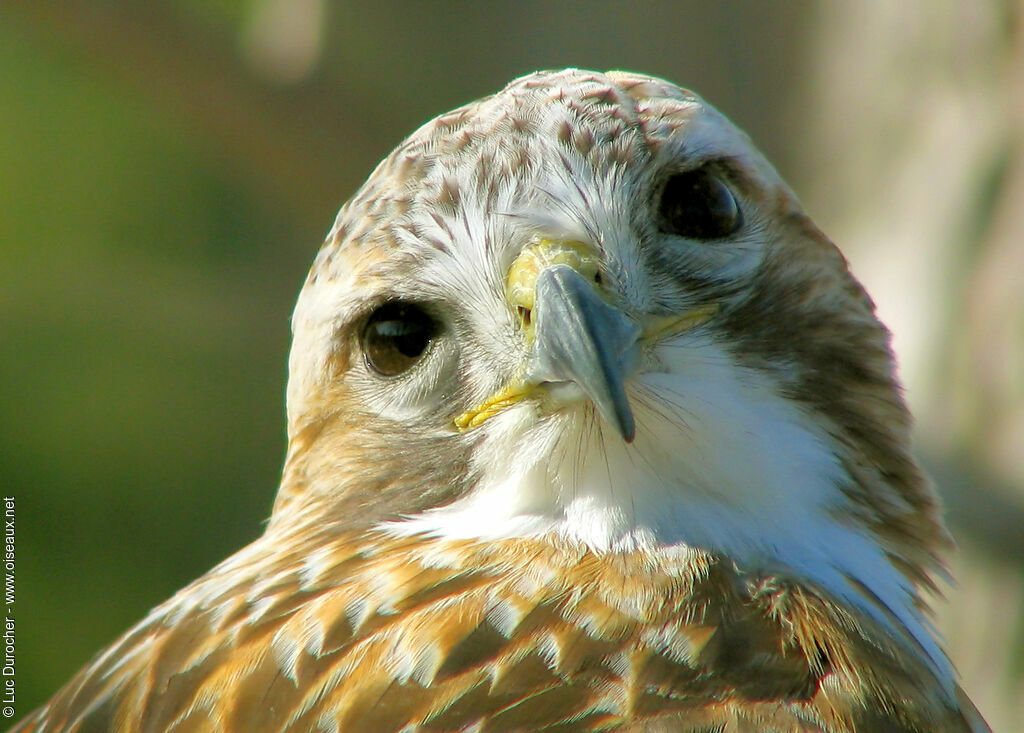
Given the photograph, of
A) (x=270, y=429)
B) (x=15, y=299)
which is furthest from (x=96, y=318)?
(x=270, y=429)

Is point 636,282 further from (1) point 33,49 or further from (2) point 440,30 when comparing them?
(1) point 33,49

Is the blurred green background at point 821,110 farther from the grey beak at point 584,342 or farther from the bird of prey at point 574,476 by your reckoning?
the grey beak at point 584,342

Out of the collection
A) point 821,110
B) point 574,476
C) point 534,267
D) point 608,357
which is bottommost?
point 574,476

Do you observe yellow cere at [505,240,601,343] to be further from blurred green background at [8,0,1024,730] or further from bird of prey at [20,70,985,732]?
blurred green background at [8,0,1024,730]

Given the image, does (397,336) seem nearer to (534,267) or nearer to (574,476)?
(534,267)

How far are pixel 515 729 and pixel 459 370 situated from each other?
0.71 metres

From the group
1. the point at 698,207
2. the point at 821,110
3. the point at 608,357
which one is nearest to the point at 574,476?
the point at 608,357

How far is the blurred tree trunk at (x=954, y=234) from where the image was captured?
424 centimetres

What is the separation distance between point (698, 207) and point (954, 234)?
8.12 feet

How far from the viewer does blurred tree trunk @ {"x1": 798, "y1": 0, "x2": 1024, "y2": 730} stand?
4.24m

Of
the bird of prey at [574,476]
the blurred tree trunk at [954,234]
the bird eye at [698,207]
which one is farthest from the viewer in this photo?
the blurred tree trunk at [954,234]

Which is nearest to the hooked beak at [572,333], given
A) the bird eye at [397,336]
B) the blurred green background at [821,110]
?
the bird eye at [397,336]

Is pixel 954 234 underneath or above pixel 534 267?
underneath

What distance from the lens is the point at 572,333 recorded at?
1.88 metres
